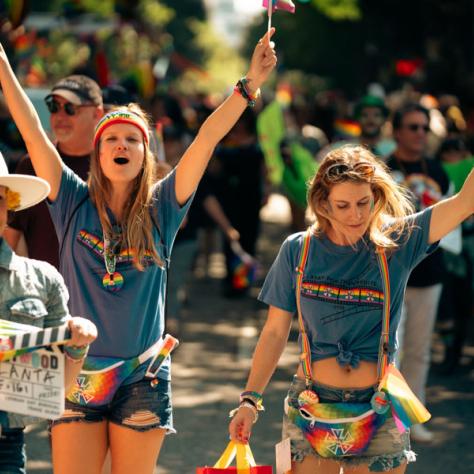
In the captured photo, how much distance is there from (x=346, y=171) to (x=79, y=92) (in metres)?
2.05

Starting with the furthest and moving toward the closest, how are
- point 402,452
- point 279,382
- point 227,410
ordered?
point 279,382 < point 227,410 < point 402,452

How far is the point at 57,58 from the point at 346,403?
48.0 m

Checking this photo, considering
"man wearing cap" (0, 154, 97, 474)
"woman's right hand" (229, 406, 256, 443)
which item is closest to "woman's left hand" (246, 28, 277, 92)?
"man wearing cap" (0, 154, 97, 474)

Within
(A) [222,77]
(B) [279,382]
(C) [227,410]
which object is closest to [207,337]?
(B) [279,382]

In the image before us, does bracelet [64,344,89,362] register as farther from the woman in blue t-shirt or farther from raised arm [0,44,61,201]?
raised arm [0,44,61,201]

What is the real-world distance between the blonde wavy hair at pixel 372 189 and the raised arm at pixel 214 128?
0.40 metres

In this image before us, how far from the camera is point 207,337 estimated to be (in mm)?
11273

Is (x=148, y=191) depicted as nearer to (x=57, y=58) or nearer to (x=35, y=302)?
(x=35, y=302)

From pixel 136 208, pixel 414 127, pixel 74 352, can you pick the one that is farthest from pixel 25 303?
pixel 414 127

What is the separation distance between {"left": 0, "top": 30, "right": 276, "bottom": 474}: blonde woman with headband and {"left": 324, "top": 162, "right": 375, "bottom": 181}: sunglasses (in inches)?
17.1

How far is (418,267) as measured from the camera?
7574 millimetres

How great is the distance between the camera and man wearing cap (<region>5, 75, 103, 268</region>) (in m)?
5.79

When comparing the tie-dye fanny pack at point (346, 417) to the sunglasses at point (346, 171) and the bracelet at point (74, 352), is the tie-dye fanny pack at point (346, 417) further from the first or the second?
the bracelet at point (74, 352)

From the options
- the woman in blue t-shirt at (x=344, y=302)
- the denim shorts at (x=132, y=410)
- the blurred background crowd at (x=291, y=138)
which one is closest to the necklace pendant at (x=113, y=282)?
the denim shorts at (x=132, y=410)
